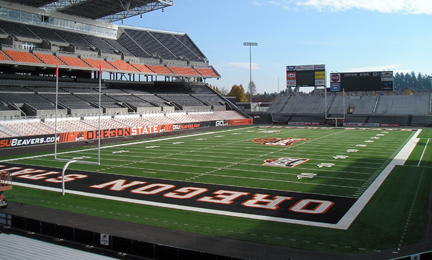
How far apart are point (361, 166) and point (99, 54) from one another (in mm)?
39117

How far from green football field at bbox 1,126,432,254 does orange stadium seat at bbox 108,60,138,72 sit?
2036cm

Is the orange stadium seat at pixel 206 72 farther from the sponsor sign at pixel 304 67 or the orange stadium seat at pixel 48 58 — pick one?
the orange stadium seat at pixel 48 58

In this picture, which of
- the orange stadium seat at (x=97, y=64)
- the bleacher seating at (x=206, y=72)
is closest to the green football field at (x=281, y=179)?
the orange stadium seat at (x=97, y=64)

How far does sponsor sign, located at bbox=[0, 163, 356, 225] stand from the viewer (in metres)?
11.8

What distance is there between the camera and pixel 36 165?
20.6m

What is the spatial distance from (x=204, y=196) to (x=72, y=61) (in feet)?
116

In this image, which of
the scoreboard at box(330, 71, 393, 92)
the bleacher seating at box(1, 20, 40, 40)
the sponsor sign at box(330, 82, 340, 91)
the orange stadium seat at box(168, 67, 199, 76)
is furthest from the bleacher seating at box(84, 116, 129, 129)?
the scoreboard at box(330, 71, 393, 92)

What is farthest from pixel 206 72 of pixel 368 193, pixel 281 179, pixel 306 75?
pixel 368 193

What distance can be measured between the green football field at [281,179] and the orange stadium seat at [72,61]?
17.0 meters

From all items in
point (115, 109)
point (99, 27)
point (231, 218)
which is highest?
point (99, 27)

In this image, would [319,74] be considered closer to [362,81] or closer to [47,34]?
[362,81]

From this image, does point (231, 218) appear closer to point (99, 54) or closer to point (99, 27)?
point (99, 54)

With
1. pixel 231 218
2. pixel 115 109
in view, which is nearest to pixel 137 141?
pixel 115 109

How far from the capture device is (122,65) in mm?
49188
